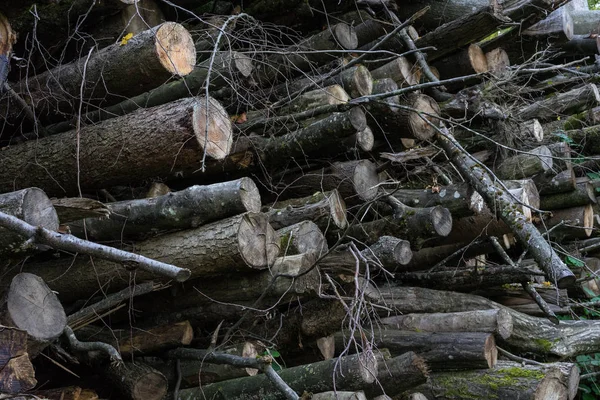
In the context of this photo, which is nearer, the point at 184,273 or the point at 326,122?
the point at 184,273

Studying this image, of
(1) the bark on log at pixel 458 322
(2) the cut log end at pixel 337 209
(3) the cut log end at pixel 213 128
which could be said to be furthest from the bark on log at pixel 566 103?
(3) the cut log end at pixel 213 128

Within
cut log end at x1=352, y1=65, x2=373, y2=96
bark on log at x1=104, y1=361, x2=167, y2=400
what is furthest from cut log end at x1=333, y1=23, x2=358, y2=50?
bark on log at x1=104, y1=361, x2=167, y2=400

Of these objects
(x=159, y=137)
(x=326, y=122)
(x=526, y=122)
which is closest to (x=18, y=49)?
(x=159, y=137)

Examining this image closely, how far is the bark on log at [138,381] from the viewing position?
433cm

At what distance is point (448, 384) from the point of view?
4.65m

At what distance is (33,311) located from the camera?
3.58 m

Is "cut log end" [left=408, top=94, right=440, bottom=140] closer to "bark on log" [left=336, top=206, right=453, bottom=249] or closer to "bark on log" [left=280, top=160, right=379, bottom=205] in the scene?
"bark on log" [left=280, top=160, right=379, bottom=205]

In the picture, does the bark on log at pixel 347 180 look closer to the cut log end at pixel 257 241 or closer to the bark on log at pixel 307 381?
the cut log end at pixel 257 241

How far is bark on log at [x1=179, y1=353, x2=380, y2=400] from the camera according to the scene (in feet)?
13.7

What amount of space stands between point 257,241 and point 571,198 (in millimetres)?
3451

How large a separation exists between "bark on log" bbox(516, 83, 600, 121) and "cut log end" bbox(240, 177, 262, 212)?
358cm

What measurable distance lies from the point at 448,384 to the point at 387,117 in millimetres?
2008

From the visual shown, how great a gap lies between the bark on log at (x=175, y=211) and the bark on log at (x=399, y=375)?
1.27 metres

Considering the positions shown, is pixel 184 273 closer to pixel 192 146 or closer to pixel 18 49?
pixel 192 146
